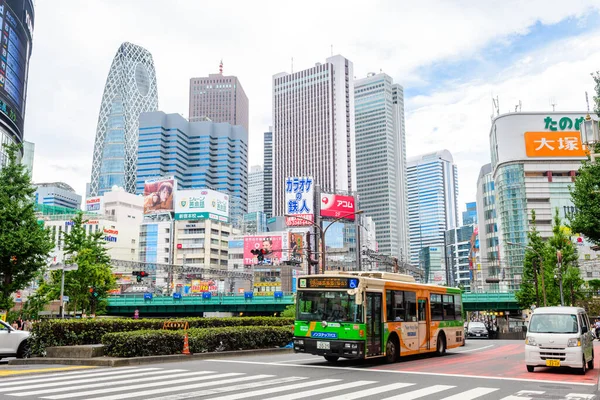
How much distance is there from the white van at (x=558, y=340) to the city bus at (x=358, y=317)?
4514 millimetres

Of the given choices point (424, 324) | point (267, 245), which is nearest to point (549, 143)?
point (267, 245)

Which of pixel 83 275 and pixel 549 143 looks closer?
pixel 83 275

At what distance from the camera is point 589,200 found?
71.7 feet

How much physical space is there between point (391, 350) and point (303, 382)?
6524mm

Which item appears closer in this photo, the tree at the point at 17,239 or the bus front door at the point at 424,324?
the bus front door at the point at 424,324

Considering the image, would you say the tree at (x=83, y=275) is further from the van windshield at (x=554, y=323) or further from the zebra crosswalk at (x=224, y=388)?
the van windshield at (x=554, y=323)

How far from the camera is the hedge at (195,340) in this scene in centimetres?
1798

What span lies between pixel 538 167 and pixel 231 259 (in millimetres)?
70204

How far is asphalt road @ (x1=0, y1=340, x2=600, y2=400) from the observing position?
11.3 metres

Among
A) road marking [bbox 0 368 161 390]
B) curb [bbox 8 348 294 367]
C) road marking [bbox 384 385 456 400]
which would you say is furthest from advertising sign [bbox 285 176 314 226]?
road marking [bbox 384 385 456 400]

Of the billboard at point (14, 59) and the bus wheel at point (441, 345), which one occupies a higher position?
the billboard at point (14, 59)

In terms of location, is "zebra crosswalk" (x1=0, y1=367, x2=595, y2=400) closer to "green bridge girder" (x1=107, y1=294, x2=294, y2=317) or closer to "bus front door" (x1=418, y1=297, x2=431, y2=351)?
"bus front door" (x1=418, y1=297, x2=431, y2=351)

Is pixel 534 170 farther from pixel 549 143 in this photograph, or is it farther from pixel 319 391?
pixel 319 391

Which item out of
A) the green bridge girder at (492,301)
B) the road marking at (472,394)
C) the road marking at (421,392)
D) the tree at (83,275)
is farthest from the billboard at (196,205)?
the road marking at (472,394)
